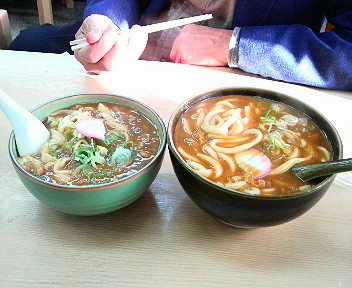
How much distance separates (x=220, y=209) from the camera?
25.9 inches

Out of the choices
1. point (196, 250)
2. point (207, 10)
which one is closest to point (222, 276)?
point (196, 250)

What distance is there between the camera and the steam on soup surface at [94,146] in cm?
72

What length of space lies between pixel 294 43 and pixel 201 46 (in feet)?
0.98

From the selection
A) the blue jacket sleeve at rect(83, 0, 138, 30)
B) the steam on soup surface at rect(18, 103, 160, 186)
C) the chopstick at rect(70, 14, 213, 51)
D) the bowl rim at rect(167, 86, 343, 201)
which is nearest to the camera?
the bowl rim at rect(167, 86, 343, 201)

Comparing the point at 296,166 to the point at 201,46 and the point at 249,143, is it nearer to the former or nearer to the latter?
the point at 249,143

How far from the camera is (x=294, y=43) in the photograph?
1229 mm

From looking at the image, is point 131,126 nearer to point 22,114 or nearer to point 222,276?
point 22,114

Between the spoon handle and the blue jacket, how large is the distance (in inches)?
22.9

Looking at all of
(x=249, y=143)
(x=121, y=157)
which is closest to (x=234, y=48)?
(x=249, y=143)

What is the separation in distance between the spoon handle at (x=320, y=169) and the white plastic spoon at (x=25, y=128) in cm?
49

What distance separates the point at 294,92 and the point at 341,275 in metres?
0.63

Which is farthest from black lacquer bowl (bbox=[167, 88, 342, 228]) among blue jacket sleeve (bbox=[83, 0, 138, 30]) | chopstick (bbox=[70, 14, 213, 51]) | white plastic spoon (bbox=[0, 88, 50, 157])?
blue jacket sleeve (bbox=[83, 0, 138, 30])

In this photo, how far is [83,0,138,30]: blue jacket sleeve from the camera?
137 centimetres

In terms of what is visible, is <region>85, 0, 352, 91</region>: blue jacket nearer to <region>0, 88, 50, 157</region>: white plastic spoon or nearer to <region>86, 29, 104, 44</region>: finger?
<region>86, 29, 104, 44</region>: finger
